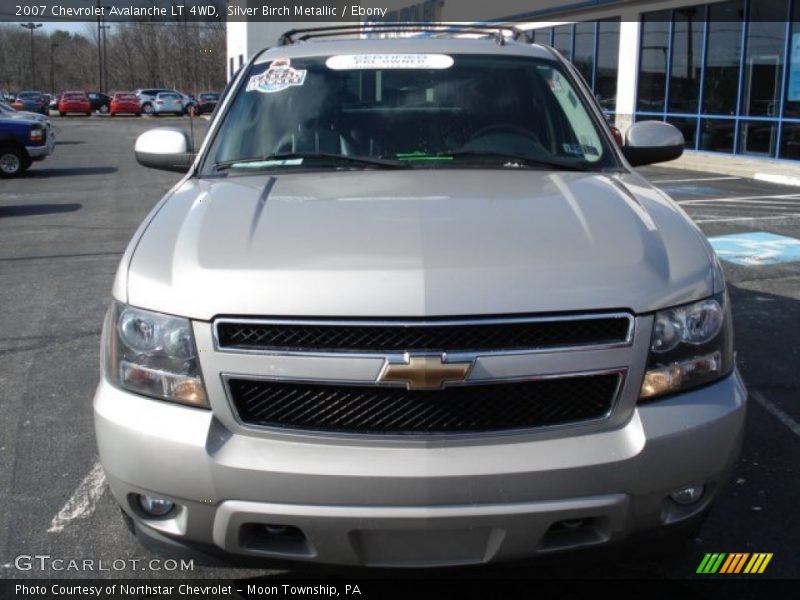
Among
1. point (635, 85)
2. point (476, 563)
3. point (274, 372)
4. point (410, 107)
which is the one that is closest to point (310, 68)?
point (410, 107)

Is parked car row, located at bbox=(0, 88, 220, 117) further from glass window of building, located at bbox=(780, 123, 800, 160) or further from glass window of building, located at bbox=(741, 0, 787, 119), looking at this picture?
glass window of building, located at bbox=(780, 123, 800, 160)

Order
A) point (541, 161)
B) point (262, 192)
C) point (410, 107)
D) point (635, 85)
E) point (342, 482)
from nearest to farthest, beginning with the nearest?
point (342, 482), point (262, 192), point (541, 161), point (410, 107), point (635, 85)

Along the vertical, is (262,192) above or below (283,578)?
above

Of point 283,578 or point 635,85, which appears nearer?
point 283,578

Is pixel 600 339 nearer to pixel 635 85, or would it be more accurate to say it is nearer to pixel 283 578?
pixel 283 578

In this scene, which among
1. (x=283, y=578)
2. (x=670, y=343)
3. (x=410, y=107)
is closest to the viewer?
(x=670, y=343)

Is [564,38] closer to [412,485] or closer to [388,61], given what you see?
[388,61]

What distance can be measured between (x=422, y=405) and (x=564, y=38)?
1039 inches

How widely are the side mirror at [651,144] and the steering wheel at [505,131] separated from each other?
611 millimetres

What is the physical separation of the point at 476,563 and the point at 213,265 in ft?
3.64

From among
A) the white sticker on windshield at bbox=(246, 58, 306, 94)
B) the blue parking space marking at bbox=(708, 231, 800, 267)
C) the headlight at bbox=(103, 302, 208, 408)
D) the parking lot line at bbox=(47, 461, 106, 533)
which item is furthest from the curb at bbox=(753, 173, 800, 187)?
the headlight at bbox=(103, 302, 208, 408)

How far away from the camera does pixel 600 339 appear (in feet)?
8.17

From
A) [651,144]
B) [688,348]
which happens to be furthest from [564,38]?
[688,348]

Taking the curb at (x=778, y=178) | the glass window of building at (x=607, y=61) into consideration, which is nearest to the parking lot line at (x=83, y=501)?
the curb at (x=778, y=178)
